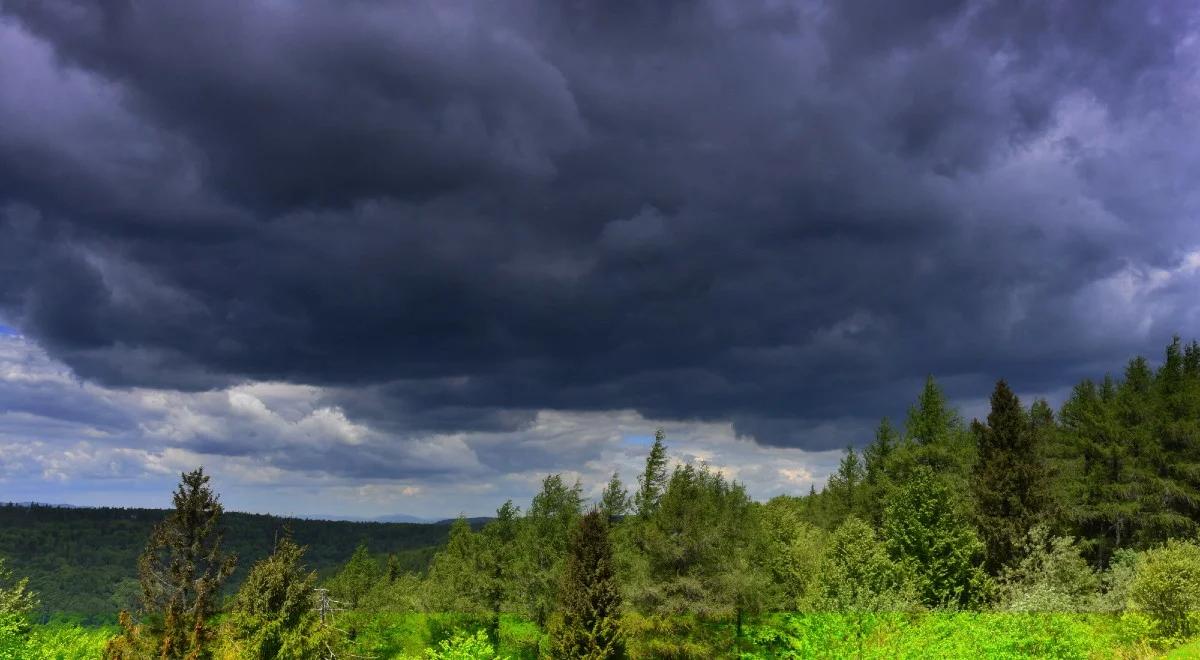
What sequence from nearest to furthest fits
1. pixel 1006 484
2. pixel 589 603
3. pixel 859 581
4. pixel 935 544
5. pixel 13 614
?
pixel 13 614, pixel 859 581, pixel 589 603, pixel 935 544, pixel 1006 484

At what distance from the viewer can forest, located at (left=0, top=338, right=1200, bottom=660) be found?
3809cm

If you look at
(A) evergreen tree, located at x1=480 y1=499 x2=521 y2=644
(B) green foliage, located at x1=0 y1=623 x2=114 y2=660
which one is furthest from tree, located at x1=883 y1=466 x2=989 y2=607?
(B) green foliage, located at x1=0 y1=623 x2=114 y2=660

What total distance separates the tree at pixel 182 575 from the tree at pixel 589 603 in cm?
2171

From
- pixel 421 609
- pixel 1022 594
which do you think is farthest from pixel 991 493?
pixel 421 609

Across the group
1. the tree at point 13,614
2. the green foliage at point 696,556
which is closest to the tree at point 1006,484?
the green foliage at point 696,556

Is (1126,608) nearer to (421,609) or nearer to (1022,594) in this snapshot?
(1022,594)

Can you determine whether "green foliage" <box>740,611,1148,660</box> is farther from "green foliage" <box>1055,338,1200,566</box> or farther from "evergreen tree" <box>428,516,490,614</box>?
"evergreen tree" <box>428,516,490,614</box>

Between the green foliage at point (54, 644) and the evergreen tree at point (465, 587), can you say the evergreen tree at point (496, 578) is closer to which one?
the evergreen tree at point (465, 587)

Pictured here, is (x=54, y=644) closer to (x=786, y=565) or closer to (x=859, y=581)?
(x=859, y=581)

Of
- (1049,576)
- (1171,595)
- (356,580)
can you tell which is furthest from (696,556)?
(356,580)

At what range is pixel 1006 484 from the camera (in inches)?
2371

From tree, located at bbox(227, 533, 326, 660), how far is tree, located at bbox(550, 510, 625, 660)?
22902mm

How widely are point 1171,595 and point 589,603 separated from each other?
108 feet

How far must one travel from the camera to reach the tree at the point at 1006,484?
59.3 m
